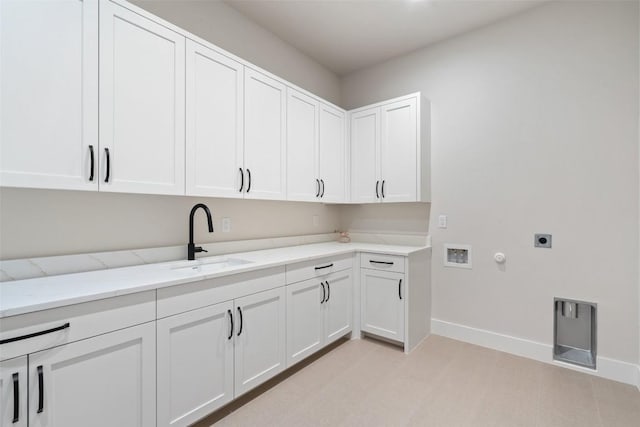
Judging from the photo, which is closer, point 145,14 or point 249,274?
point 145,14

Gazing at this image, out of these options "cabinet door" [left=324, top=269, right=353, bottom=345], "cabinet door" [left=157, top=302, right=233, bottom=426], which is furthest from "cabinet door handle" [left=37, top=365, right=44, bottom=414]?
"cabinet door" [left=324, top=269, right=353, bottom=345]

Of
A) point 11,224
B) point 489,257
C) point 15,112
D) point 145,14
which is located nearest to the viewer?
point 15,112

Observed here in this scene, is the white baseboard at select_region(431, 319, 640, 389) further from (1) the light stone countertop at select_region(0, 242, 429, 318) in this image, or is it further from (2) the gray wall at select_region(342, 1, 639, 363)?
(1) the light stone countertop at select_region(0, 242, 429, 318)

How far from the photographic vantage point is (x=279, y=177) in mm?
2426

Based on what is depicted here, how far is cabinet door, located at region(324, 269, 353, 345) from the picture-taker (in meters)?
2.46

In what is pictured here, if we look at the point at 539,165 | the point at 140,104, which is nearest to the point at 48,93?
the point at 140,104

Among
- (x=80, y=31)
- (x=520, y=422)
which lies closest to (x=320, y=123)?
(x=80, y=31)

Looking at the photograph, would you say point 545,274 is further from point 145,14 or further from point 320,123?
point 145,14

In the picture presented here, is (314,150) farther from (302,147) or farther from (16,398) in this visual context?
(16,398)

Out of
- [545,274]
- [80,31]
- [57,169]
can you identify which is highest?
[80,31]

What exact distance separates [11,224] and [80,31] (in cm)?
101

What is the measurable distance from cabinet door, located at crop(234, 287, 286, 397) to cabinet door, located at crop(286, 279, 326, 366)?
0.07m

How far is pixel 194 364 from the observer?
153 centimetres

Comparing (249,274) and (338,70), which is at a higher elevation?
(338,70)
